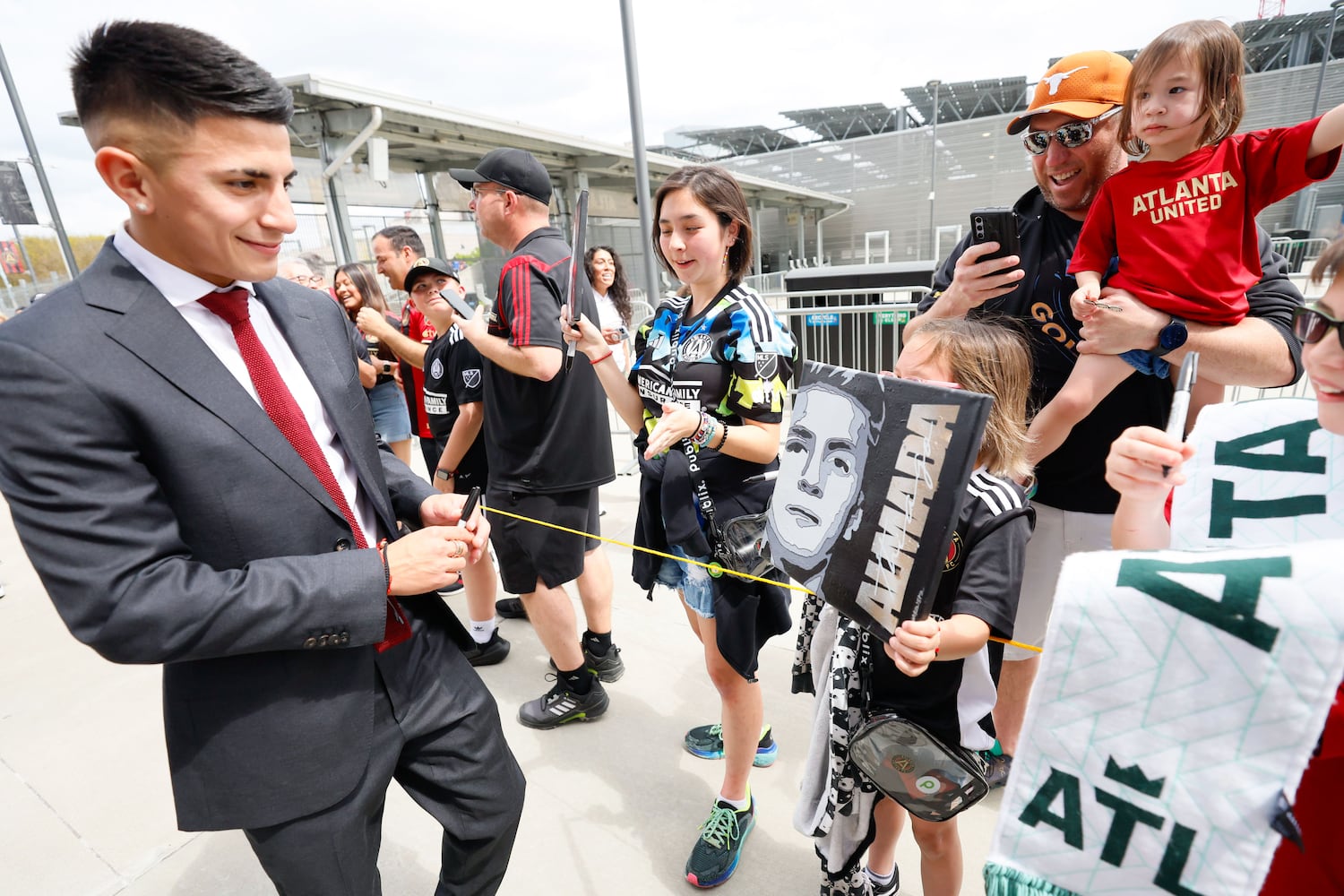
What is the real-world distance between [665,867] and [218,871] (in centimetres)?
157

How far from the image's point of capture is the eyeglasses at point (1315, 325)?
0.82m

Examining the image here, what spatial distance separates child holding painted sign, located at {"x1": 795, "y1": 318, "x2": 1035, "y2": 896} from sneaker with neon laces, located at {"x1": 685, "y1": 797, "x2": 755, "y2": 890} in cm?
45

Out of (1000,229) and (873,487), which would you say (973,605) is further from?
(1000,229)

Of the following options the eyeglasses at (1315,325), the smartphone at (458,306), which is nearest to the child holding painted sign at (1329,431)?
the eyeglasses at (1315,325)

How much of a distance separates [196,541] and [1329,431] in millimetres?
1850

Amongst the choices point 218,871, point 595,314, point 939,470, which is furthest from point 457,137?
point 939,470

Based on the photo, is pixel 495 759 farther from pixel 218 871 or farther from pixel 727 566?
pixel 218 871

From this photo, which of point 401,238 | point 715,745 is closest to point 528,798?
point 715,745

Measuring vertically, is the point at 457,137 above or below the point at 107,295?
above

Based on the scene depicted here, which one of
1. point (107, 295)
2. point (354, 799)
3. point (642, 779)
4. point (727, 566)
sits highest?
point (107, 295)

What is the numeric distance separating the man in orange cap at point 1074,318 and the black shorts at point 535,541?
1668 millimetres

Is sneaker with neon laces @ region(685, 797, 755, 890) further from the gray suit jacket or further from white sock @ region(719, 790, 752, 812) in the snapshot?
the gray suit jacket

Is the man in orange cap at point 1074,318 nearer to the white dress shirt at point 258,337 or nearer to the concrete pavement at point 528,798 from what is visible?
the concrete pavement at point 528,798

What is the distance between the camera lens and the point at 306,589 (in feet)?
3.99
